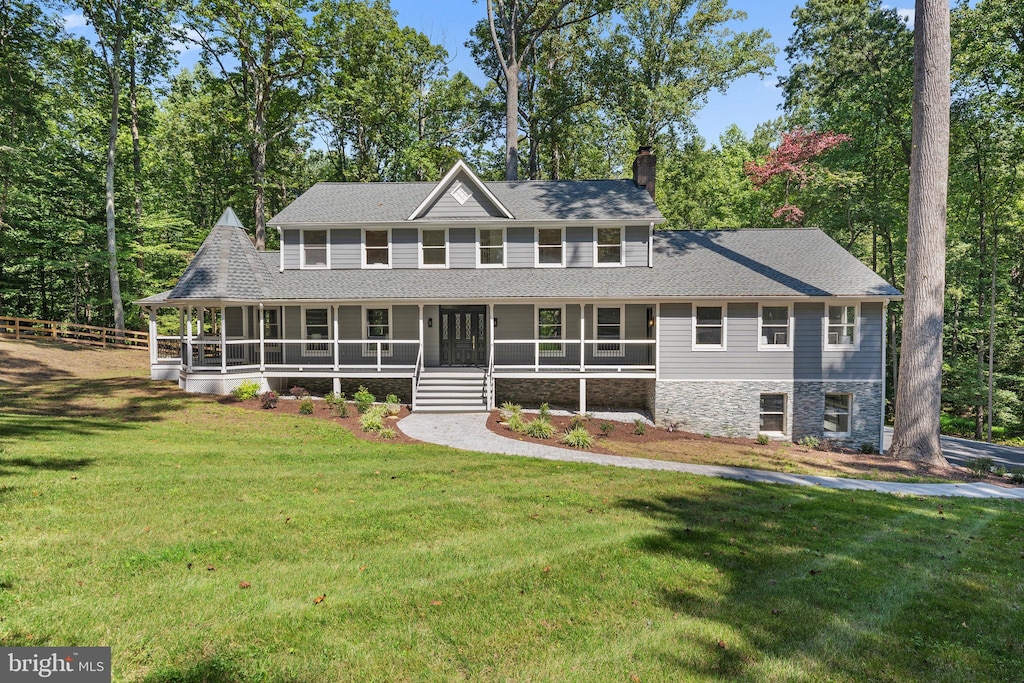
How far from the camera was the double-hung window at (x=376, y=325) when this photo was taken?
1903 centimetres

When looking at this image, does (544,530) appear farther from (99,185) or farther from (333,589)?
(99,185)

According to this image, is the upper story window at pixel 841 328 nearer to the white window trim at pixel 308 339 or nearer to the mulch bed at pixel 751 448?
the mulch bed at pixel 751 448

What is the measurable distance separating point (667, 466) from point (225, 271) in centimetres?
1631

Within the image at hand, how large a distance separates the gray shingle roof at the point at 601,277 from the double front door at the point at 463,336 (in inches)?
53.4

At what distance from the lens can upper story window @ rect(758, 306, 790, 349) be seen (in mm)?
16656

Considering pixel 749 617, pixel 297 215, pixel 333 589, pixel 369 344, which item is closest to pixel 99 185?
pixel 297 215

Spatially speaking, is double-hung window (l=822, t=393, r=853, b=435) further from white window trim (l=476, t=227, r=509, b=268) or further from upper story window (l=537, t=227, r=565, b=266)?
white window trim (l=476, t=227, r=509, b=268)

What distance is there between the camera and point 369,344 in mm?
19188

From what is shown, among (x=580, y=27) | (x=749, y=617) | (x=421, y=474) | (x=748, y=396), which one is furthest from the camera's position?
(x=580, y=27)

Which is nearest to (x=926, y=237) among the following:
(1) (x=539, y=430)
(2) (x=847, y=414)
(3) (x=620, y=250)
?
(2) (x=847, y=414)

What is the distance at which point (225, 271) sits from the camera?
58.4 ft

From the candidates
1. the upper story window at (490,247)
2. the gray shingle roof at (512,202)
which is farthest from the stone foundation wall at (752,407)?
the upper story window at (490,247)

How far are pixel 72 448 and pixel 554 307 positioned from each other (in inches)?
553

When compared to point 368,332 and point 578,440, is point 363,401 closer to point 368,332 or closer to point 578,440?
point 368,332
